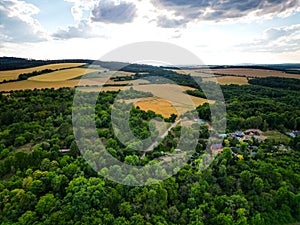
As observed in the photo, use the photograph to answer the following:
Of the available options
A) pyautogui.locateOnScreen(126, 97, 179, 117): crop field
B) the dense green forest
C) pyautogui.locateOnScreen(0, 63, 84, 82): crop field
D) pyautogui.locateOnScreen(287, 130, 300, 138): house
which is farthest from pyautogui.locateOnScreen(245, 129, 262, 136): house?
pyautogui.locateOnScreen(0, 63, 84, 82): crop field

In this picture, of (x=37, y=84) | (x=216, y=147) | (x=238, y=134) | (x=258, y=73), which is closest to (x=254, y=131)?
(x=238, y=134)

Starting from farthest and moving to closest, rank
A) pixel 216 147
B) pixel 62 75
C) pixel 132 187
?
pixel 62 75, pixel 216 147, pixel 132 187

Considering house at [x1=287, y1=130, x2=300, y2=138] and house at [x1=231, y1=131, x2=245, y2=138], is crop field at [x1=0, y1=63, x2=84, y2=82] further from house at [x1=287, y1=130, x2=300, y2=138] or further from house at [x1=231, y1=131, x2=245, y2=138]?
house at [x1=287, y1=130, x2=300, y2=138]

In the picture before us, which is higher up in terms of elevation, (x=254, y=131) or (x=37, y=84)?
(x=37, y=84)

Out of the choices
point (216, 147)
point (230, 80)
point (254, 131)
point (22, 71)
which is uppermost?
point (22, 71)

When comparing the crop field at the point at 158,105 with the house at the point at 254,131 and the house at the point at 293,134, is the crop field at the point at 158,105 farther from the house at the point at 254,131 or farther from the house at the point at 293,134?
the house at the point at 293,134

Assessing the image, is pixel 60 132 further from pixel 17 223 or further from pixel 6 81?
pixel 6 81

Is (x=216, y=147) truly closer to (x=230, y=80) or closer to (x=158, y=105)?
(x=158, y=105)
